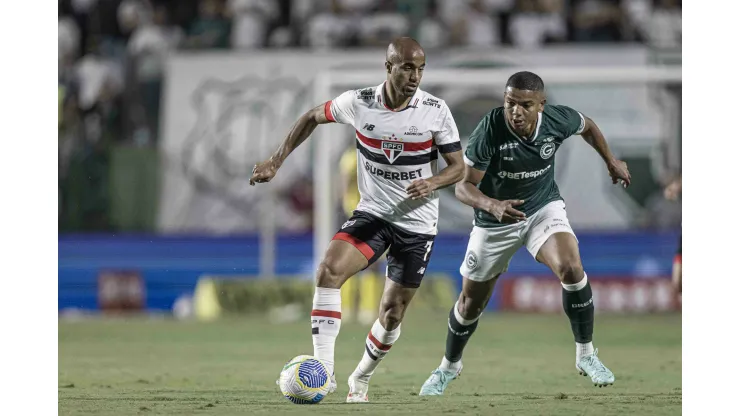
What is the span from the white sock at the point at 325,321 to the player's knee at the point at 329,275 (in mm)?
35

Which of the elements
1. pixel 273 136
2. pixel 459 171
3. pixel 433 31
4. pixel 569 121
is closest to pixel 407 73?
pixel 459 171

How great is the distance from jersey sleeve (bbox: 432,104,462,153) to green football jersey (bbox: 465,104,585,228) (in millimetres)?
311

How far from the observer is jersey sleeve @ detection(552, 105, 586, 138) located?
8523 millimetres

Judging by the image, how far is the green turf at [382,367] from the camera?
7.70 m

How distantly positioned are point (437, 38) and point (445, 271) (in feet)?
15.0

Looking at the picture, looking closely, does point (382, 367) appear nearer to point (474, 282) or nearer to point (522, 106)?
point (474, 282)

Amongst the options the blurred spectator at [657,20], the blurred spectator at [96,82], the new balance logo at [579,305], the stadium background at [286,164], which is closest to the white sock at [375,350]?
the new balance logo at [579,305]

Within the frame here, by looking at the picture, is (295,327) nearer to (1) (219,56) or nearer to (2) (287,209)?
(2) (287,209)

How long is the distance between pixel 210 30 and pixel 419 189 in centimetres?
1407

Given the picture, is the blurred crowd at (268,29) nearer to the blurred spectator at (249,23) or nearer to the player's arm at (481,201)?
the blurred spectator at (249,23)

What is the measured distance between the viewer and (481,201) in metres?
8.07

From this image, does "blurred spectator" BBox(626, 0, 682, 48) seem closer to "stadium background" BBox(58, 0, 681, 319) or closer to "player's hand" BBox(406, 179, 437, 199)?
"stadium background" BBox(58, 0, 681, 319)

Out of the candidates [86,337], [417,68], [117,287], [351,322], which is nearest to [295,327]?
[351,322]

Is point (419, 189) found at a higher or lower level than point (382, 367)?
higher
